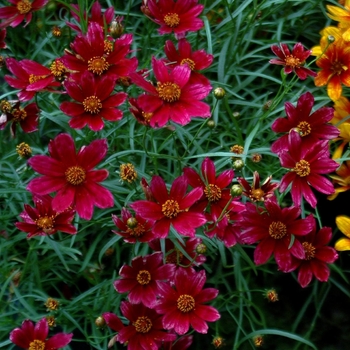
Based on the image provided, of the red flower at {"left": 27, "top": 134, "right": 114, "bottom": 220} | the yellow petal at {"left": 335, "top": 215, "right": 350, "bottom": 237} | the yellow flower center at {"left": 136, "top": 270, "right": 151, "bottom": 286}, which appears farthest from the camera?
the yellow petal at {"left": 335, "top": 215, "right": 350, "bottom": 237}

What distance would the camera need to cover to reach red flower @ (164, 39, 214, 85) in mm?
1109

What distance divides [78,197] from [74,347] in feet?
1.51

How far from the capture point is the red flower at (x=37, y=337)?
1000mm

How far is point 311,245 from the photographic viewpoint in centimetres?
107

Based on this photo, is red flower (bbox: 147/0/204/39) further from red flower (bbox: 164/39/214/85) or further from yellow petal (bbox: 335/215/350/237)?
yellow petal (bbox: 335/215/350/237)

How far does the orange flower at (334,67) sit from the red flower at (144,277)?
461 mm

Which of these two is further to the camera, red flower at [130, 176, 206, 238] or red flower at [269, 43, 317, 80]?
red flower at [269, 43, 317, 80]

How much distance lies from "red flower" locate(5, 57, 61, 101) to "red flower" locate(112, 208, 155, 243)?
25 cm

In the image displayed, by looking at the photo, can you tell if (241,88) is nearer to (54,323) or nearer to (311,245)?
(311,245)

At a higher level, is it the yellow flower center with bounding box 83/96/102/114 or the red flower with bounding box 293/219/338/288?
the yellow flower center with bounding box 83/96/102/114

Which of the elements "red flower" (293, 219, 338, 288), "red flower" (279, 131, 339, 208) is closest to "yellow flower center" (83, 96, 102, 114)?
"red flower" (279, 131, 339, 208)

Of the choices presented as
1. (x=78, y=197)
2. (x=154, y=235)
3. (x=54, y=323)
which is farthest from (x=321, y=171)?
(x=54, y=323)

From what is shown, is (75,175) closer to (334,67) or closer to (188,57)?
(188,57)

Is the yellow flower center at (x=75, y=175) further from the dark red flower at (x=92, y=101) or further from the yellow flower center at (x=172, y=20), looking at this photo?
the yellow flower center at (x=172, y=20)
